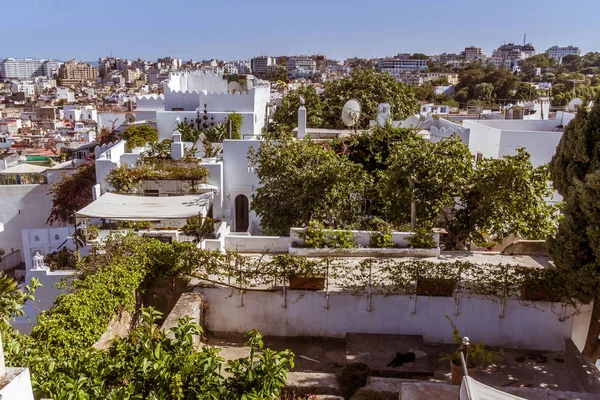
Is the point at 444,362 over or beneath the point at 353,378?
beneath

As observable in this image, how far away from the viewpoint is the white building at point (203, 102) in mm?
22031

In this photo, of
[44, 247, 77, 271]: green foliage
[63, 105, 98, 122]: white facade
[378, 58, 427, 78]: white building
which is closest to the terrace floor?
[44, 247, 77, 271]: green foliage

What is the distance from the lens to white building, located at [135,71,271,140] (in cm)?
2203

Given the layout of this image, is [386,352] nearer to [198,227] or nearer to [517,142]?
[198,227]

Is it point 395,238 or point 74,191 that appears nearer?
point 395,238

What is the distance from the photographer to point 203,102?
24109 millimetres

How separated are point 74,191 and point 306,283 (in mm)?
12915

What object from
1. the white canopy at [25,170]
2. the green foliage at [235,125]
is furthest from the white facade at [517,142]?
the white canopy at [25,170]


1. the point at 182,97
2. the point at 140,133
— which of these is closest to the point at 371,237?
the point at 140,133

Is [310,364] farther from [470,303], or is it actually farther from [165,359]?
[165,359]

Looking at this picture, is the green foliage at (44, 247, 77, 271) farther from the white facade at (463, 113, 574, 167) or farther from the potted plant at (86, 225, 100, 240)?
the white facade at (463, 113, 574, 167)

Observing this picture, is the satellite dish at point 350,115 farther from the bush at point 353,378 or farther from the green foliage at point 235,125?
the bush at point 353,378

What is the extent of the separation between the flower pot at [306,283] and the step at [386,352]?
112cm

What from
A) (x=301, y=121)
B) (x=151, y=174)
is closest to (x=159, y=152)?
(x=151, y=174)
